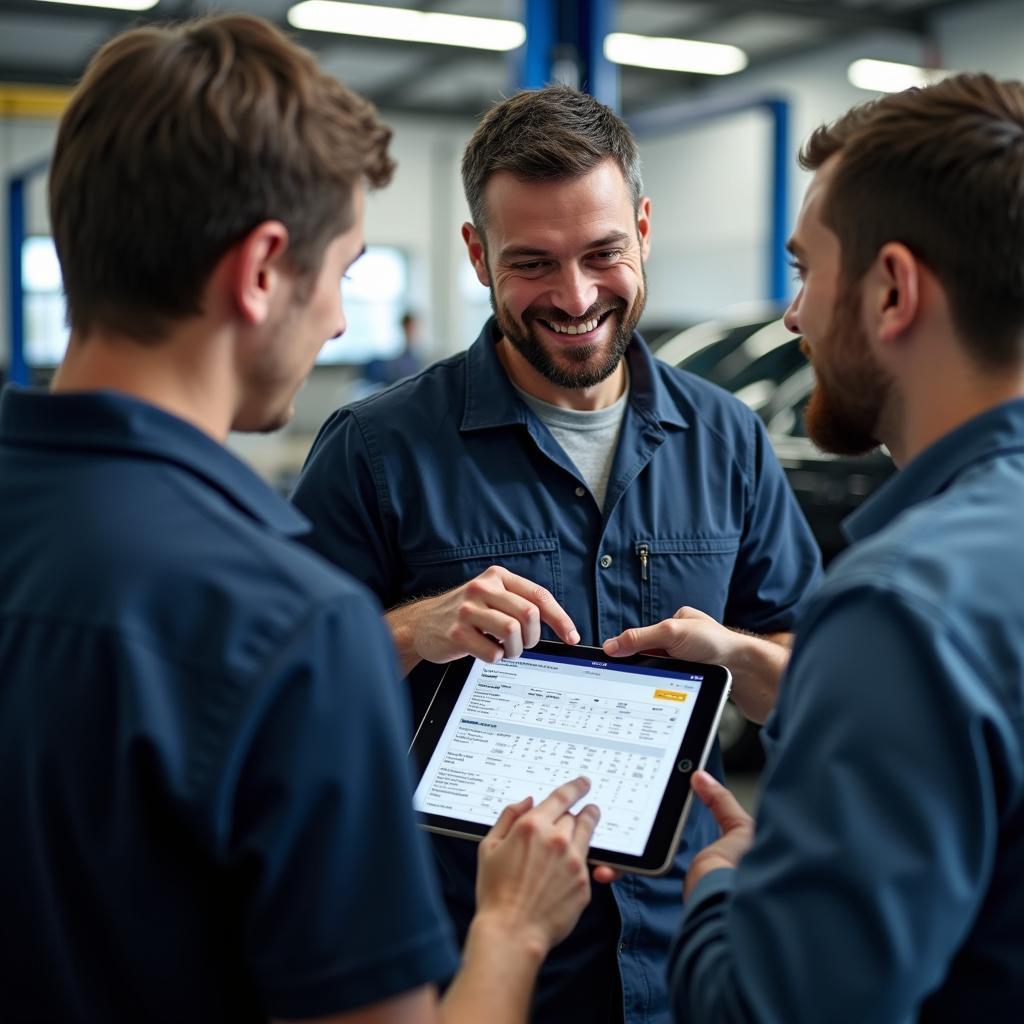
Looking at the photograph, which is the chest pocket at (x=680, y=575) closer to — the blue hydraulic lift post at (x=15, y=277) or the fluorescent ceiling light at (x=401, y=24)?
the blue hydraulic lift post at (x=15, y=277)

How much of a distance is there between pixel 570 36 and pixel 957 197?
2813 millimetres

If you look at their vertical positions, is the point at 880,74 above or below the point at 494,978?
above

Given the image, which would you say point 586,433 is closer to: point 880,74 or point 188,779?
point 188,779

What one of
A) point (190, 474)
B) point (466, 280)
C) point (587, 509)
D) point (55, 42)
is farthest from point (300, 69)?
point (466, 280)

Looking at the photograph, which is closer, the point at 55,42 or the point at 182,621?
the point at 182,621

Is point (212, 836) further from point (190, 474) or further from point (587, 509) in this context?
point (587, 509)

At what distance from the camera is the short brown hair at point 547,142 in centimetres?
164

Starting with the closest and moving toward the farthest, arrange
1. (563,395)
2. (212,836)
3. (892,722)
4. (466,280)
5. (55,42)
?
(212,836) < (892,722) < (563,395) < (55,42) < (466,280)

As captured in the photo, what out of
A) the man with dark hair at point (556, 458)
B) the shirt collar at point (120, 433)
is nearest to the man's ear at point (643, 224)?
the man with dark hair at point (556, 458)

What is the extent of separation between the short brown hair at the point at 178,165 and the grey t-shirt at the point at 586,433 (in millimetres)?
807

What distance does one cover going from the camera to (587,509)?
1.65m

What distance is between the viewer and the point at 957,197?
99cm

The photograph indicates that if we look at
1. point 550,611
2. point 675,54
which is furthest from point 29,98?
point 550,611

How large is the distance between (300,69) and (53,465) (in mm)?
356
